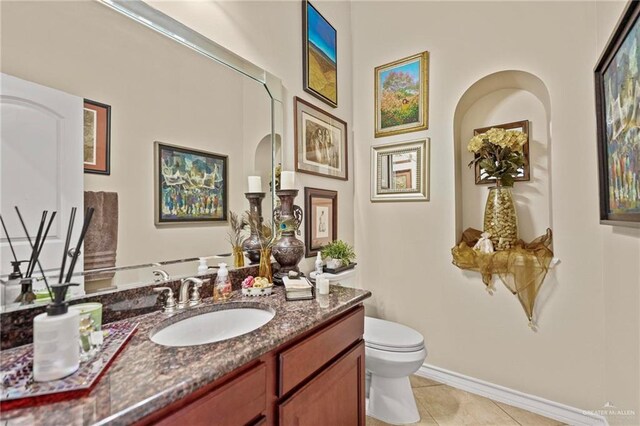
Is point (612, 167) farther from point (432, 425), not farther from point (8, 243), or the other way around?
point (8, 243)

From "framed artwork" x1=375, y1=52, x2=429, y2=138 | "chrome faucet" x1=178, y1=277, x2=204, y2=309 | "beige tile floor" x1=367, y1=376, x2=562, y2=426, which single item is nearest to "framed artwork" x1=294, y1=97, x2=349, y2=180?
"framed artwork" x1=375, y1=52, x2=429, y2=138

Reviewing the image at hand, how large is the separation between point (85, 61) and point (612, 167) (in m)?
→ 2.19

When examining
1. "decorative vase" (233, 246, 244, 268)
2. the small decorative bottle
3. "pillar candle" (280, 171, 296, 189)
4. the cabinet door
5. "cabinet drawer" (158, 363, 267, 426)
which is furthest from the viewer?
"pillar candle" (280, 171, 296, 189)

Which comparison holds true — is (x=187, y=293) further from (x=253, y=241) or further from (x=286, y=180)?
(x=286, y=180)

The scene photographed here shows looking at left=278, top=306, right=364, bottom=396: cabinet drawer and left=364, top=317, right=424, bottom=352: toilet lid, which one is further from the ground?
left=278, top=306, right=364, bottom=396: cabinet drawer

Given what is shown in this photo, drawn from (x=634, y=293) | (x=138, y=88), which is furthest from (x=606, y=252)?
(x=138, y=88)

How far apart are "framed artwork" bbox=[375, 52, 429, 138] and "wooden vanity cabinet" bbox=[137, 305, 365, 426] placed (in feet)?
4.99

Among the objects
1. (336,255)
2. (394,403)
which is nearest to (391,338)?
(394,403)

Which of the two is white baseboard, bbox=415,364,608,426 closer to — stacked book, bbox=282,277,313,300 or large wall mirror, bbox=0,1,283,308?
stacked book, bbox=282,277,313,300

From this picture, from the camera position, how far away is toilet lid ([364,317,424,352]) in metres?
1.59

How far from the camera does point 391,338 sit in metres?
1.69

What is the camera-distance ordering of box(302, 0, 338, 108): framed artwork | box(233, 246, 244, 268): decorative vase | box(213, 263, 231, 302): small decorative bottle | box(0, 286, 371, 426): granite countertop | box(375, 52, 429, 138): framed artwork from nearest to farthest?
box(0, 286, 371, 426): granite countertop → box(213, 263, 231, 302): small decorative bottle → box(233, 246, 244, 268): decorative vase → box(302, 0, 338, 108): framed artwork → box(375, 52, 429, 138): framed artwork

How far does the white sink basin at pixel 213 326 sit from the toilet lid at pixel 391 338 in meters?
0.84

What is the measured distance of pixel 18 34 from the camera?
809 millimetres
